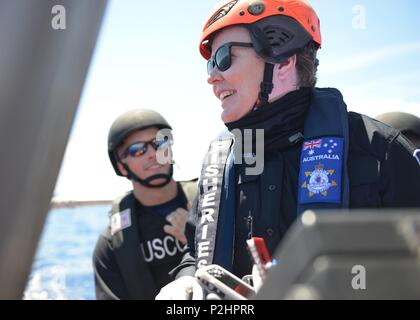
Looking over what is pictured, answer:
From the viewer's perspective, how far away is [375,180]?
188cm

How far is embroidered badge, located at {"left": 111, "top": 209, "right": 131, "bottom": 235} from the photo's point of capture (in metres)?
4.08

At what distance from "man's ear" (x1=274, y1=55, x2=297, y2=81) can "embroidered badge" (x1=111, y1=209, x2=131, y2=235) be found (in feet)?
7.45

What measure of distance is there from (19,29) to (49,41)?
0.03 metres

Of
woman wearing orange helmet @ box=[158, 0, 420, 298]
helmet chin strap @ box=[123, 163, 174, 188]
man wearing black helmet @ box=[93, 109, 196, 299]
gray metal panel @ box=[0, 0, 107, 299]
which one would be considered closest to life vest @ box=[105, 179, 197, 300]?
man wearing black helmet @ box=[93, 109, 196, 299]

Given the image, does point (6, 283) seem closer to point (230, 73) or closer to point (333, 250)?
point (333, 250)

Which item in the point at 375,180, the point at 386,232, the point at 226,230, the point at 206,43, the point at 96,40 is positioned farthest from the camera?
the point at 206,43

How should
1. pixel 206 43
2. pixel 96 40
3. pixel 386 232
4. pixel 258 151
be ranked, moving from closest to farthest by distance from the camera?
pixel 386 232, pixel 96 40, pixel 258 151, pixel 206 43

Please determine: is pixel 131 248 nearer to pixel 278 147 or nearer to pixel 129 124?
pixel 129 124

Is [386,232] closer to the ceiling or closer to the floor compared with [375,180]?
closer to the ceiling

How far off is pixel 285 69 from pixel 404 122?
7.58 ft

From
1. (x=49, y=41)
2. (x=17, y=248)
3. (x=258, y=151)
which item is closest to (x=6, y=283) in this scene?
(x=17, y=248)

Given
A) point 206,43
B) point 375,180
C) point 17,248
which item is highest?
point 206,43

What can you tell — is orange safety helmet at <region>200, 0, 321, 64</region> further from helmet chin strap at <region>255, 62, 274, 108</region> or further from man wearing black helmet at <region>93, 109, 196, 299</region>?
man wearing black helmet at <region>93, 109, 196, 299</region>

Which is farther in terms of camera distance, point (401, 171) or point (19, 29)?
point (401, 171)
